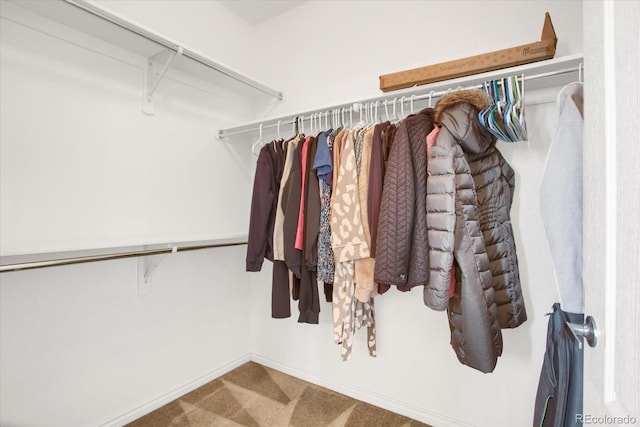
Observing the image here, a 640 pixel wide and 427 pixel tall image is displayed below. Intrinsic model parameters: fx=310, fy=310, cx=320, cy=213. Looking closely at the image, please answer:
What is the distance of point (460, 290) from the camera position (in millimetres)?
1179

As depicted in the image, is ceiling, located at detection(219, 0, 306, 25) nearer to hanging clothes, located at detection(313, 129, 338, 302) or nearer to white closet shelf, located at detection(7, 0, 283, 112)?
white closet shelf, located at detection(7, 0, 283, 112)

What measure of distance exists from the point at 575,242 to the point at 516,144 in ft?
2.66

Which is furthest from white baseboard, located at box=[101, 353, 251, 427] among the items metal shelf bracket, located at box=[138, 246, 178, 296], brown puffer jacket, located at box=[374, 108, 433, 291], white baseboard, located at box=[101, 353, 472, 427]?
brown puffer jacket, located at box=[374, 108, 433, 291]

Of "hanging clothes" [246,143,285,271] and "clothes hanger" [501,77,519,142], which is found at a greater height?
"clothes hanger" [501,77,519,142]

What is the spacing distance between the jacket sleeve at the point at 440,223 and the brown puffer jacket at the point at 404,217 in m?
0.06

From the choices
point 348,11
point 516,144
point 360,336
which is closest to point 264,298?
point 360,336

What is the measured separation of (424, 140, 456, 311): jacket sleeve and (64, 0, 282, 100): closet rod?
131cm

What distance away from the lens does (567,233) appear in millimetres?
850

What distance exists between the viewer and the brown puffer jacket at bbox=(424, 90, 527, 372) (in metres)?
1.14

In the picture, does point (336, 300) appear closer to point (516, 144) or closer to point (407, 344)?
point (407, 344)

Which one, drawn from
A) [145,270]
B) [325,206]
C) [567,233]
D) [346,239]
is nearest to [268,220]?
[325,206]

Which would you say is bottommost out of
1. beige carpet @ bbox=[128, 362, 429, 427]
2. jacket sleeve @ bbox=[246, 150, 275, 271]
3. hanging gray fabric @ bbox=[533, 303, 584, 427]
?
beige carpet @ bbox=[128, 362, 429, 427]

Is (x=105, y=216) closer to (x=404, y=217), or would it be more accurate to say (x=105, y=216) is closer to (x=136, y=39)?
(x=136, y=39)

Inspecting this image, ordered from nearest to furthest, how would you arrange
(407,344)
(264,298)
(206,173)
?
(407,344)
(206,173)
(264,298)
